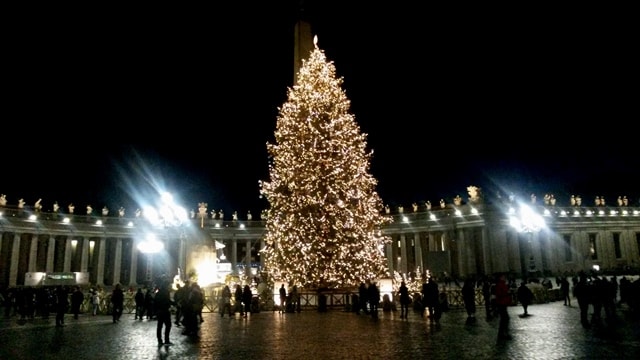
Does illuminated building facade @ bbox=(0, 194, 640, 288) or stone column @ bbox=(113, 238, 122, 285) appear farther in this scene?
stone column @ bbox=(113, 238, 122, 285)

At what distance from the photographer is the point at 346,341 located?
14203 mm

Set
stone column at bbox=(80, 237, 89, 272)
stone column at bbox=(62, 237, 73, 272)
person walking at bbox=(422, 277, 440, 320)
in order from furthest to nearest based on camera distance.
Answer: stone column at bbox=(80, 237, 89, 272)
stone column at bbox=(62, 237, 73, 272)
person walking at bbox=(422, 277, 440, 320)

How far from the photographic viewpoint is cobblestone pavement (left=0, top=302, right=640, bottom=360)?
1189 cm

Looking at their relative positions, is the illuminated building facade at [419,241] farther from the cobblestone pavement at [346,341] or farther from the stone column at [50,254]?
the cobblestone pavement at [346,341]

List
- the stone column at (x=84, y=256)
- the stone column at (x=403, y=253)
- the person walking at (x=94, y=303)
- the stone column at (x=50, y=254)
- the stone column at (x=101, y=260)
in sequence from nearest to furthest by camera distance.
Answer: the person walking at (x=94, y=303), the stone column at (x=50, y=254), the stone column at (x=101, y=260), the stone column at (x=84, y=256), the stone column at (x=403, y=253)

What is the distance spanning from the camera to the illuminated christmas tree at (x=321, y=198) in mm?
26203

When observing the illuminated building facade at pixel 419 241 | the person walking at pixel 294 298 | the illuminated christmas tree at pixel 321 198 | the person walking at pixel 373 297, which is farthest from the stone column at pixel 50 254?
the person walking at pixel 373 297

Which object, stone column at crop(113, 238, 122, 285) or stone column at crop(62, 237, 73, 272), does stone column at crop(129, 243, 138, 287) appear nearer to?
stone column at crop(113, 238, 122, 285)

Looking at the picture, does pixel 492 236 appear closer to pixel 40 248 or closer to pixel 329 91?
pixel 329 91

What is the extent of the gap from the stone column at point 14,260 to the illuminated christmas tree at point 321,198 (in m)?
52.1

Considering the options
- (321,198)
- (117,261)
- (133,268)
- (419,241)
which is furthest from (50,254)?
(321,198)

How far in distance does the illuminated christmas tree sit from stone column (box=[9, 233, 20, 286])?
5215 cm

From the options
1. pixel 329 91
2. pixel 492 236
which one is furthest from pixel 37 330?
pixel 492 236

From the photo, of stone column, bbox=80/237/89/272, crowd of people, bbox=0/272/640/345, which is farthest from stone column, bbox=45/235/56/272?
crowd of people, bbox=0/272/640/345
